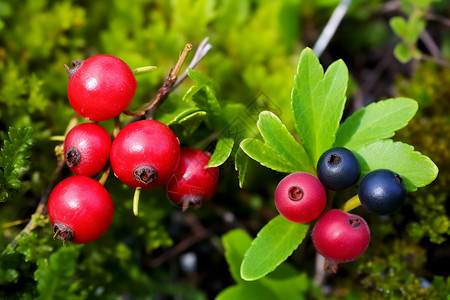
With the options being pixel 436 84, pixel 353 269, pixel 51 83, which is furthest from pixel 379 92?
pixel 51 83

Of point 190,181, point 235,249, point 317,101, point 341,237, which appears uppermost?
point 317,101

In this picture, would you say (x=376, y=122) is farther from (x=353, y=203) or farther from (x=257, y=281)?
(x=257, y=281)

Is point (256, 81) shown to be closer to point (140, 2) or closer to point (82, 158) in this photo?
point (140, 2)

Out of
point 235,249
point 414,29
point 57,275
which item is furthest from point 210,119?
point 414,29

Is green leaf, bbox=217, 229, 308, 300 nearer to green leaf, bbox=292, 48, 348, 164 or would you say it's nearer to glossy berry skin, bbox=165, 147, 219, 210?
glossy berry skin, bbox=165, 147, 219, 210

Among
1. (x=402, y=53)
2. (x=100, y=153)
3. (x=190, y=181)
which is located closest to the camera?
(x=100, y=153)

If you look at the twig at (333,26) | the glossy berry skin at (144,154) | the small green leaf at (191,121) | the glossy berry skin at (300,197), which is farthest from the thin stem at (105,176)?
the twig at (333,26)
